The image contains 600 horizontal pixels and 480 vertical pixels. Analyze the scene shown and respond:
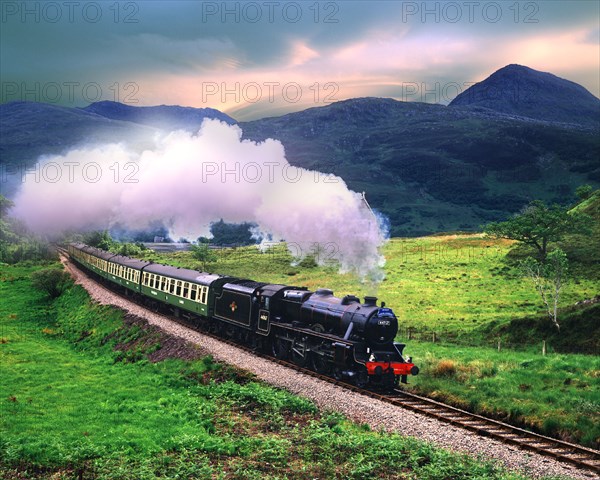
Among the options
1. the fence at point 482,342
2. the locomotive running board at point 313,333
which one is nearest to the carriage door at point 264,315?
the locomotive running board at point 313,333

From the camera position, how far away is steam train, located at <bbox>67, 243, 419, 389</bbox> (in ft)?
79.5

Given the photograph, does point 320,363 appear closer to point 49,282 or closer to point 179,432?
point 179,432

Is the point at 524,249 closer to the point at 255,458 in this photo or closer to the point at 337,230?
the point at 337,230

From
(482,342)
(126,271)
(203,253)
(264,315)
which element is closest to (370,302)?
(264,315)

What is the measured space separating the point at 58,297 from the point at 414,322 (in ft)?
130

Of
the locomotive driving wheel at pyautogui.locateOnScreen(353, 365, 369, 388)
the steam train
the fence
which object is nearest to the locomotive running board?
the steam train

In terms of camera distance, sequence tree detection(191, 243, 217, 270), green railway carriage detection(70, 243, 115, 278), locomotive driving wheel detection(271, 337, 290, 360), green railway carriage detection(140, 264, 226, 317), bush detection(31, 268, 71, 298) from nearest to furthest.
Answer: locomotive driving wheel detection(271, 337, 290, 360) < green railway carriage detection(140, 264, 226, 317) < bush detection(31, 268, 71, 298) < green railway carriage detection(70, 243, 115, 278) < tree detection(191, 243, 217, 270)

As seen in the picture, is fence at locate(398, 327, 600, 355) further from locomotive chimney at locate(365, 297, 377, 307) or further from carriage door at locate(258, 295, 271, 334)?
locomotive chimney at locate(365, 297, 377, 307)

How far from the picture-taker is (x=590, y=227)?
228 feet

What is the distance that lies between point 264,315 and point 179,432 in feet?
42.1

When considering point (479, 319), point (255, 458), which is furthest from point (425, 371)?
point (479, 319)

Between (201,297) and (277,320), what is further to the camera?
(201,297)

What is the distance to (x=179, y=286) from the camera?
139 feet

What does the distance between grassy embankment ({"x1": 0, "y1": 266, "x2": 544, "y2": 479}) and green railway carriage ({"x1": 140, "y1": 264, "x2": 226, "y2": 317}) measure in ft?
24.4
